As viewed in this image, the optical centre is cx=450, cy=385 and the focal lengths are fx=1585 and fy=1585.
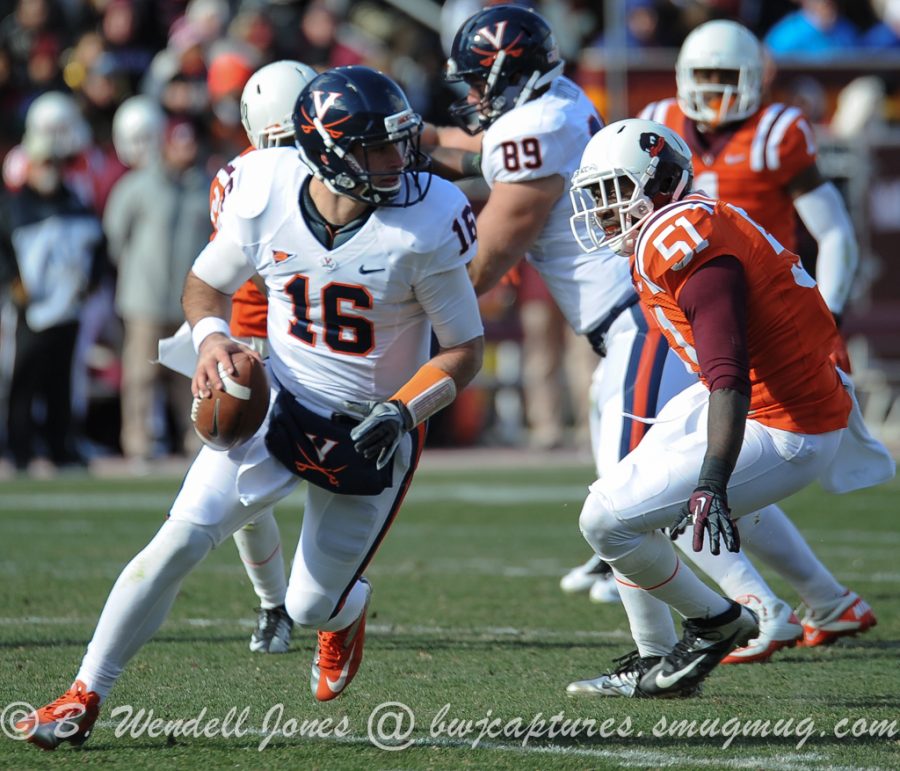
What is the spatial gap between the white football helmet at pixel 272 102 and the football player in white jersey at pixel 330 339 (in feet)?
2.62

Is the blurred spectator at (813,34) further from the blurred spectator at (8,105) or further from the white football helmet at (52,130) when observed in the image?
the blurred spectator at (8,105)

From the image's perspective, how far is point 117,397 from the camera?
11.2 metres

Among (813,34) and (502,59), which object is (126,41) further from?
(502,59)

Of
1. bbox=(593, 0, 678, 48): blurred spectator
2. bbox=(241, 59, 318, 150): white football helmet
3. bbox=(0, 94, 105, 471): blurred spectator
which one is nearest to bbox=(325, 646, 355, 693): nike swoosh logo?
bbox=(241, 59, 318, 150): white football helmet

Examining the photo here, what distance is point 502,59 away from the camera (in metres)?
5.23

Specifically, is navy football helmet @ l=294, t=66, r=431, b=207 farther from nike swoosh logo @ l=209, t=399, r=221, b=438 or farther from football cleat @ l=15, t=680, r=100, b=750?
football cleat @ l=15, t=680, r=100, b=750

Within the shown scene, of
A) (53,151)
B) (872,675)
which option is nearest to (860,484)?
(872,675)

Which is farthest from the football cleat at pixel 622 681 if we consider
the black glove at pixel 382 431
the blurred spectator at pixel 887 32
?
the blurred spectator at pixel 887 32

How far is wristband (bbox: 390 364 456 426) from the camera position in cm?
392

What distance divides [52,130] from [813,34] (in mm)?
6318

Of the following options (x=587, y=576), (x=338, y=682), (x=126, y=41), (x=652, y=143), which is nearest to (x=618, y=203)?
(x=652, y=143)

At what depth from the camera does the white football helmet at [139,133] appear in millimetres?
10461

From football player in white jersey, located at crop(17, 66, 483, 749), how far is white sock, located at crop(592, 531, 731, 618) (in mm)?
600

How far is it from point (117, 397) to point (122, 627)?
767cm
